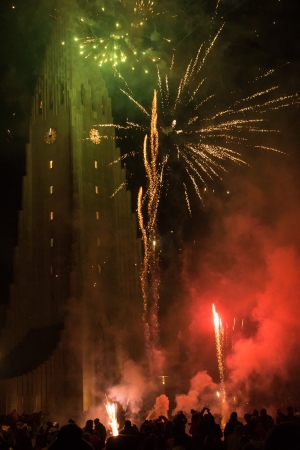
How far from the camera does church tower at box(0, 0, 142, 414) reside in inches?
1395

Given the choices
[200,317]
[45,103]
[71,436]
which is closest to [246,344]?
[200,317]

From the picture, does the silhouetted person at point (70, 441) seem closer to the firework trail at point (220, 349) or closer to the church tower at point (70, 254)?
the firework trail at point (220, 349)

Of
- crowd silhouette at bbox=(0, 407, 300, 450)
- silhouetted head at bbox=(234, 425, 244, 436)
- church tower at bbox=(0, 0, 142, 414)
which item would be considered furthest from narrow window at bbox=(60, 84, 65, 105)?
silhouetted head at bbox=(234, 425, 244, 436)

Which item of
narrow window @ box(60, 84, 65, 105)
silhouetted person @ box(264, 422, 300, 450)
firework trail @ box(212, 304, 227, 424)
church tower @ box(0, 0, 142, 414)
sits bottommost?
silhouetted person @ box(264, 422, 300, 450)

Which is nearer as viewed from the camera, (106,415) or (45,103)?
(106,415)

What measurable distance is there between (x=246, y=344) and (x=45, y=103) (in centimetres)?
2437

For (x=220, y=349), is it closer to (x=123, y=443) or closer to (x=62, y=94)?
(x=62, y=94)

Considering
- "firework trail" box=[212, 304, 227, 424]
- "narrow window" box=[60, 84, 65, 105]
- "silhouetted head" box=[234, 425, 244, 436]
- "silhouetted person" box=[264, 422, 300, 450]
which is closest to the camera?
"silhouetted person" box=[264, 422, 300, 450]

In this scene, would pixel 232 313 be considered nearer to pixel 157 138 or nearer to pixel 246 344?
pixel 246 344

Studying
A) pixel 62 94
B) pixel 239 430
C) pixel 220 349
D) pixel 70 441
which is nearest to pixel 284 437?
pixel 70 441

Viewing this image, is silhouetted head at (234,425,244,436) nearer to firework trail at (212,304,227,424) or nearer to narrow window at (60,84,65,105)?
firework trail at (212,304,227,424)

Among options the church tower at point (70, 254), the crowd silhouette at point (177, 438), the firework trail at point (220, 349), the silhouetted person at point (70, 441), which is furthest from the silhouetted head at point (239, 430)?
the church tower at point (70, 254)

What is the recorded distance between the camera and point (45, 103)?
4331 centimetres

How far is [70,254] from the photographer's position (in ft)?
128
